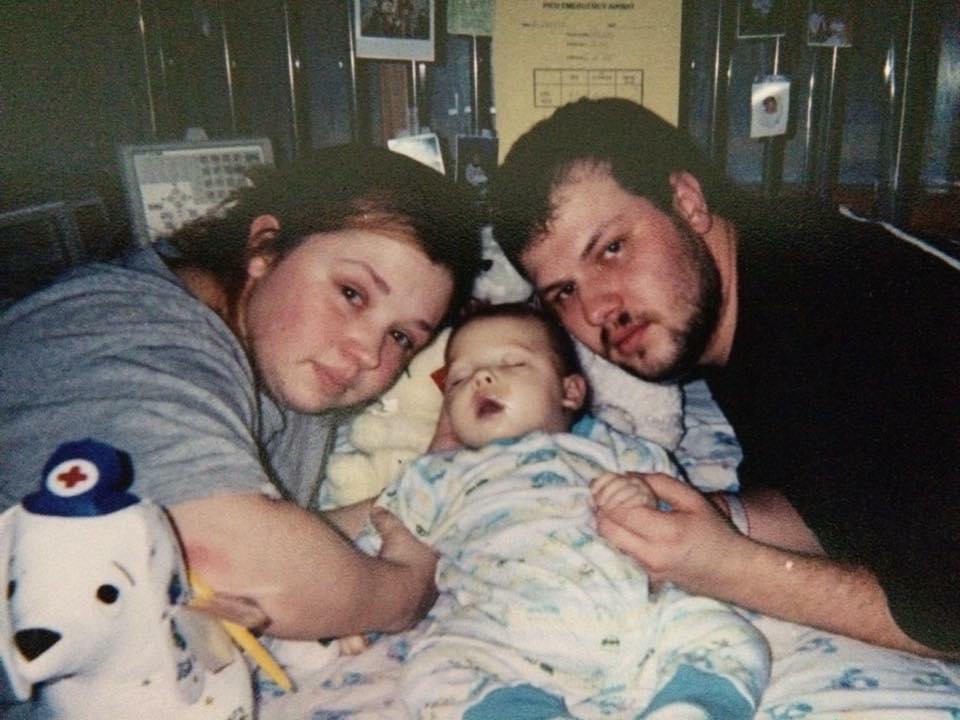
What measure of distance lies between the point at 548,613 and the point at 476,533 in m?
0.18

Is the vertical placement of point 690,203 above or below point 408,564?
above

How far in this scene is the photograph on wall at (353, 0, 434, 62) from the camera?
4.61 feet

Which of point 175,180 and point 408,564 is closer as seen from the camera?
point 408,564

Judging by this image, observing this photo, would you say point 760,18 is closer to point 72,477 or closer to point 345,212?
point 345,212

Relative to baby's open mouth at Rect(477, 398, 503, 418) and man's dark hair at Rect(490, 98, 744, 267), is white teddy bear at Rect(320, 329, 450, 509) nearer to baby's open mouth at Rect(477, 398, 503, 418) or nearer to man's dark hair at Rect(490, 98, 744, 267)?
baby's open mouth at Rect(477, 398, 503, 418)

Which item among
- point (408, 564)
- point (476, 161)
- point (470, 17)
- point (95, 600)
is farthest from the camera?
point (476, 161)

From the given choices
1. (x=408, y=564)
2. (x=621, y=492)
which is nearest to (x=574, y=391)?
(x=621, y=492)

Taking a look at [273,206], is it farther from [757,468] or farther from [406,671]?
[757,468]

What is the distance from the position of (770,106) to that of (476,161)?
25.0 inches

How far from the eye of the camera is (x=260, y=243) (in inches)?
43.8

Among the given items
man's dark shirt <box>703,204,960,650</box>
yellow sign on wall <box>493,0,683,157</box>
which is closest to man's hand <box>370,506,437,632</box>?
man's dark shirt <box>703,204,960,650</box>

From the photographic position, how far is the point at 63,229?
4.02ft

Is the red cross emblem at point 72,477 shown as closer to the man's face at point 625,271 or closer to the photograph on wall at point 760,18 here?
the man's face at point 625,271

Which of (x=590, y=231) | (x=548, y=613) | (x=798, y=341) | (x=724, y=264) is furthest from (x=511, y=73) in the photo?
(x=548, y=613)
